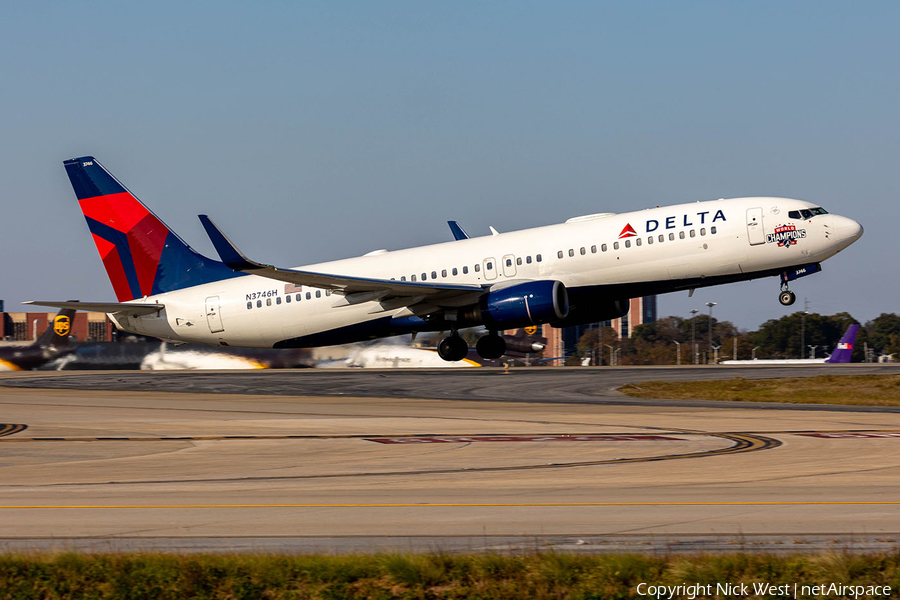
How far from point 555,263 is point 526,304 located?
2.44 metres

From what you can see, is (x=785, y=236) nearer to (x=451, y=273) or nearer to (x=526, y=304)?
(x=526, y=304)

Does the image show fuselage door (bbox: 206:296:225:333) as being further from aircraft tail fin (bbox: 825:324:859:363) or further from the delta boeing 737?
aircraft tail fin (bbox: 825:324:859:363)

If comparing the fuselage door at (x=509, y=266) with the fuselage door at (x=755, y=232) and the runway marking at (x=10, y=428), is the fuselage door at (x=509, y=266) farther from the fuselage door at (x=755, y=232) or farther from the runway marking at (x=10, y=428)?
the runway marking at (x=10, y=428)

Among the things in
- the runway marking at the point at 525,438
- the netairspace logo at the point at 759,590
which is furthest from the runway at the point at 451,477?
the netairspace logo at the point at 759,590

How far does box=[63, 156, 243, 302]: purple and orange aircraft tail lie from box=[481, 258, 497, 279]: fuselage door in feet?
39.3

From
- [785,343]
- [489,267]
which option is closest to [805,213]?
[489,267]

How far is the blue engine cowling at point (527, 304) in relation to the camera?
38.1 meters

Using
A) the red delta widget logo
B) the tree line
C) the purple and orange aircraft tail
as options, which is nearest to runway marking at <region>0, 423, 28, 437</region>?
the purple and orange aircraft tail

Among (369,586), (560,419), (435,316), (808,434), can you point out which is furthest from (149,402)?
(369,586)

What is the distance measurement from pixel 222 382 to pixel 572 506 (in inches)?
1723

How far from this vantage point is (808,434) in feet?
87.7

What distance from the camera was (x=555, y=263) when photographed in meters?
39.6

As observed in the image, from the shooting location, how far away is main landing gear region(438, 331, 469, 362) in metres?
43.3

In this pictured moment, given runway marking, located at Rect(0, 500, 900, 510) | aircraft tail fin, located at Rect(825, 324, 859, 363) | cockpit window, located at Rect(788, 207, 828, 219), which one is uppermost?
cockpit window, located at Rect(788, 207, 828, 219)
